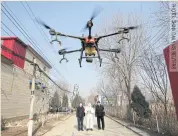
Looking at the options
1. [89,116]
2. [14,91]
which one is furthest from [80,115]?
[14,91]

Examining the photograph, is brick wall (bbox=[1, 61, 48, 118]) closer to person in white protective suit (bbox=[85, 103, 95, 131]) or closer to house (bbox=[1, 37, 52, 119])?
house (bbox=[1, 37, 52, 119])

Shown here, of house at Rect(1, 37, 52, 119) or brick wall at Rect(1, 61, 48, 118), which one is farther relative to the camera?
house at Rect(1, 37, 52, 119)

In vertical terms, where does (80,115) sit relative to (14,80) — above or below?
below

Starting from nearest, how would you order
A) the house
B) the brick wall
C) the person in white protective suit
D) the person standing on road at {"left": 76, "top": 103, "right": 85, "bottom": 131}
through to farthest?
the person in white protective suit < the person standing on road at {"left": 76, "top": 103, "right": 85, "bottom": 131} < the brick wall < the house

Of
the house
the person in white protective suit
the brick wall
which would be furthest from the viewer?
the house

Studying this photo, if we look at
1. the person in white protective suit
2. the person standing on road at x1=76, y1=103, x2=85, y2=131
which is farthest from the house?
the person in white protective suit

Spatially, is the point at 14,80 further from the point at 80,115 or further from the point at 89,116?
the point at 89,116

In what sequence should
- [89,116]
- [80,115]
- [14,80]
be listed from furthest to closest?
[14,80] < [80,115] < [89,116]

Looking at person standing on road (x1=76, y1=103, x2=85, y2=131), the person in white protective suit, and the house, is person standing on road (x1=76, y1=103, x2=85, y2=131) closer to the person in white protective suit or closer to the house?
the person in white protective suit

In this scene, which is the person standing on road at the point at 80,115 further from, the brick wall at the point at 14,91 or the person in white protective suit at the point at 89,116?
the brick wall at the point at 14,91

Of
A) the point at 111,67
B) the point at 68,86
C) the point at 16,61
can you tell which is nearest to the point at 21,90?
the point at 16,61

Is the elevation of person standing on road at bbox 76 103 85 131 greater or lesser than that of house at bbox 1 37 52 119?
lesser
